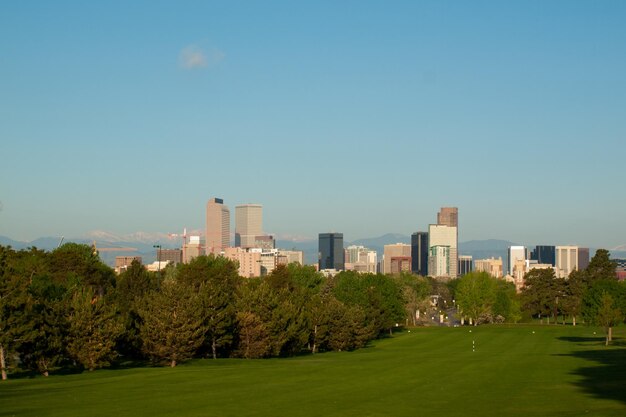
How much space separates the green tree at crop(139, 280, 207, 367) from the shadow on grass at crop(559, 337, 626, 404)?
3108 cm

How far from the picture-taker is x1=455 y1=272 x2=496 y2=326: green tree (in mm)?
176125

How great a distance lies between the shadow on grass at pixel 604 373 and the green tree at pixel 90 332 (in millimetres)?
34370

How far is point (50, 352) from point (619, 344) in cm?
6072

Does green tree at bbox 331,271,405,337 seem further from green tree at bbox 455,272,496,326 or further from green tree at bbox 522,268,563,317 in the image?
green tree at bbox 522,268,563,317

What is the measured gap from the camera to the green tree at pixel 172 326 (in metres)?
72.1

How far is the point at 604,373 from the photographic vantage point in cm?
5762

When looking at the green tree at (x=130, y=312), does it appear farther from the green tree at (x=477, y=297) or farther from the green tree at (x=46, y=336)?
the green tree at (x=477, y=297)

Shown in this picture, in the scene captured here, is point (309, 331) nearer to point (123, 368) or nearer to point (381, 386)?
point (123, 368)

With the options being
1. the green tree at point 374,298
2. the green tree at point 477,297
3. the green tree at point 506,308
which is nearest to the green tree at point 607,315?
the green tree at point 374,298

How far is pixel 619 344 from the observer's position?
311 ft

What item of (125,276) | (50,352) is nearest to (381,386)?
(50,352)

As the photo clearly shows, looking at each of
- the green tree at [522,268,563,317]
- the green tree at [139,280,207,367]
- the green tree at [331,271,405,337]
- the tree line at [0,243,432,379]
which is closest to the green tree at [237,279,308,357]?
the tree line at [0,243,432,379]

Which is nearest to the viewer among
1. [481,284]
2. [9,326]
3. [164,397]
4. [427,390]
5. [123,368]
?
[164,397]

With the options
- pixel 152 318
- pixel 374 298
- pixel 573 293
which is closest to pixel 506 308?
pixel 573 293
